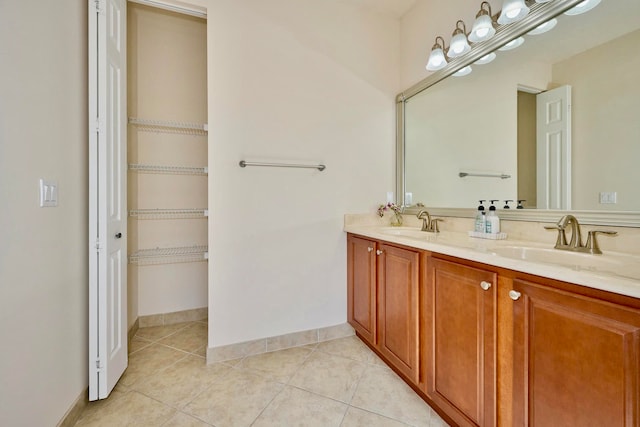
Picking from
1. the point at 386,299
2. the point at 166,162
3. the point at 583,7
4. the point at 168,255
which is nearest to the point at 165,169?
the point at 166,162

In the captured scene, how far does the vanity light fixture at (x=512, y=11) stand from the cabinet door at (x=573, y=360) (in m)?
1.40

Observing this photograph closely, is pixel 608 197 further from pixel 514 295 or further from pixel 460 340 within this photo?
pixel 460 340

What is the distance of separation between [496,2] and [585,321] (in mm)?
1779

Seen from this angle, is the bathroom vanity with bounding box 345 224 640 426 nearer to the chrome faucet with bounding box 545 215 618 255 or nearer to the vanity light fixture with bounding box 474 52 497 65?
the chrome faucet with bounding box 545 215 618 255

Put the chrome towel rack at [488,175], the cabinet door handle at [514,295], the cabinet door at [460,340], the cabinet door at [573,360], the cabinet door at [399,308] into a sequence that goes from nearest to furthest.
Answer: the cabinet door at [573,360], the cabinet door handle at [514,295], the cabinet door at [460,340], the cabinet door at [399,308], the chrome towel rack at [488,175]

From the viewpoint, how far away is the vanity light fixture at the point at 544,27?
4.40 ft

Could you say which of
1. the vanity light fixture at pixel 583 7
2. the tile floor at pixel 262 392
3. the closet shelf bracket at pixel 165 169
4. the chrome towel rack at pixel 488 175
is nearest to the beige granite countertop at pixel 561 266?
the chrome towel rack at pixel 488 175

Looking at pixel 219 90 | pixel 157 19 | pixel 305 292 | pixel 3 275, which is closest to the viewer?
pixel 3 275

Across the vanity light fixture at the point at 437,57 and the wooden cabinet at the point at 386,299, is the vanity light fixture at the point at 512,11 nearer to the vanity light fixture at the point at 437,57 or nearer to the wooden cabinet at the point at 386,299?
the vanity light fixture at the point at 437,57

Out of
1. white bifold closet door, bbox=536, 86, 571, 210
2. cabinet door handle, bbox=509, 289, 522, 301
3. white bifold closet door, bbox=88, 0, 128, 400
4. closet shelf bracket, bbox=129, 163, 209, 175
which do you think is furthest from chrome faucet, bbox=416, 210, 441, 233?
white bifold closet door, bbox=88, 0, 128, 400

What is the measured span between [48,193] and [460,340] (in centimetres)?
185

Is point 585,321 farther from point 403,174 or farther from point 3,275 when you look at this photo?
point 3,275

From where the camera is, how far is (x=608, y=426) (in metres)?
0.73

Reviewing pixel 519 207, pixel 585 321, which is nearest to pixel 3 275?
pixel 585 321
